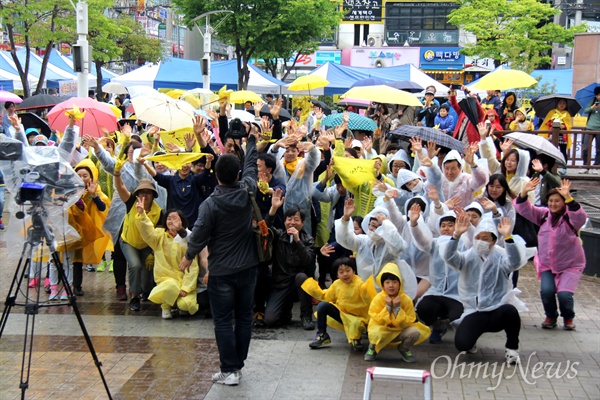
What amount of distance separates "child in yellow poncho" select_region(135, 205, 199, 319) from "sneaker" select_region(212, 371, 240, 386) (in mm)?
1959

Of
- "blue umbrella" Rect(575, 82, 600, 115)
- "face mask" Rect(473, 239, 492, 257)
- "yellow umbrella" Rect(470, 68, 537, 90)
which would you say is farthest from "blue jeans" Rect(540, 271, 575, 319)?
"blue umbrella" Rect(575, 82, 600, 115)

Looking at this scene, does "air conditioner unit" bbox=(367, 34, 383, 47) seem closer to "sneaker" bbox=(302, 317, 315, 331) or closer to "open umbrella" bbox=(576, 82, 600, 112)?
"open umbrella" bbox=(576, 82, 600, 112)

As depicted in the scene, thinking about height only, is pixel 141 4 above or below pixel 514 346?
above

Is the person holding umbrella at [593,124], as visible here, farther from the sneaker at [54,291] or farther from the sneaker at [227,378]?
the sneaker at [227,378]

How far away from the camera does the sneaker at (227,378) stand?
6387mm

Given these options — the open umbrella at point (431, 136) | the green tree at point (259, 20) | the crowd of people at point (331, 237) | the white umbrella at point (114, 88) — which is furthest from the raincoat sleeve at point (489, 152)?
the green tree at point (259, 20)

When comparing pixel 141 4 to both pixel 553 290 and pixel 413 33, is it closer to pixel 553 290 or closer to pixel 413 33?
pixel 413 33

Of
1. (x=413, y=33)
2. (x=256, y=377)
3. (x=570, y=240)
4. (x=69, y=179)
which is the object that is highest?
(x=413, y=33)

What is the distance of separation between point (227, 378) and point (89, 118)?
547 cm

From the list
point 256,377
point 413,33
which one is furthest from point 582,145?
point 413,33

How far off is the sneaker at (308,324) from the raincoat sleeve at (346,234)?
3.09ft

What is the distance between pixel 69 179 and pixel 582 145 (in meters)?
11.3

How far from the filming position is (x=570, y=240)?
7.87 metres

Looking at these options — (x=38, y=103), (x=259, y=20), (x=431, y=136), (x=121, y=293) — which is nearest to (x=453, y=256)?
(x=431, y=136)
